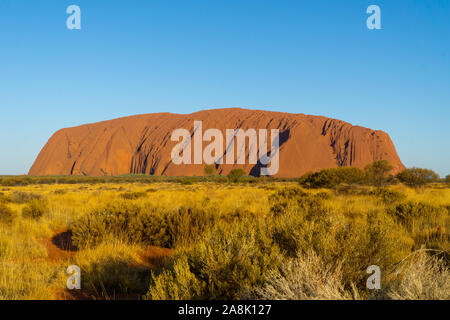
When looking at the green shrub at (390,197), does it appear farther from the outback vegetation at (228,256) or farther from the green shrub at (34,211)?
the green shrub at (34,211)

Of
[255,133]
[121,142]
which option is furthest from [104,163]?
[255,133]

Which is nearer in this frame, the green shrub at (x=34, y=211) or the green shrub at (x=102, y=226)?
the green shrub at (x=102, y=226)

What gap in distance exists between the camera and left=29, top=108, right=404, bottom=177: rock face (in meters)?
88.9

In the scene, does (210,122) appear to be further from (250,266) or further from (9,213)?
(250,266)

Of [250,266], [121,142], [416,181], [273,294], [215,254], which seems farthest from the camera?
[121,142]

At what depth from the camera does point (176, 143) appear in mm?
98875

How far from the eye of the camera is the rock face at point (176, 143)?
88938mm

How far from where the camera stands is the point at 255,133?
317 ft

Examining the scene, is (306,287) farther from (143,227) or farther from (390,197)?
(390,197)

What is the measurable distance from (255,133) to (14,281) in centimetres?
9378

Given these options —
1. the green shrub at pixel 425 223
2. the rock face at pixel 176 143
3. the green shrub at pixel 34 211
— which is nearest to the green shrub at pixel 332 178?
the green shrub at pixel 425 223

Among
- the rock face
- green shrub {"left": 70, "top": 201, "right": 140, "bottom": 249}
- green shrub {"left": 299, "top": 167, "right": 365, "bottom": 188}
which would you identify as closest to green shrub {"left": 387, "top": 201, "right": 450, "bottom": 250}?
green shrub {"left": 70, "top": 201, "right": 140, "bottom": 249}

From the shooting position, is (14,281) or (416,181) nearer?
(14,281)

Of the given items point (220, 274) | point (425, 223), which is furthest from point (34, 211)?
point (425, 223)
